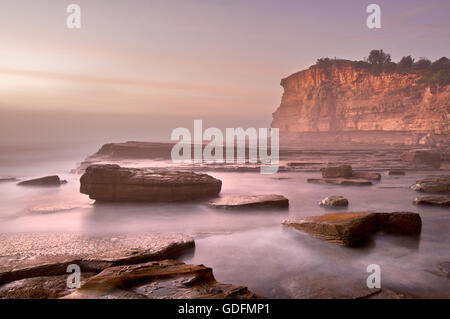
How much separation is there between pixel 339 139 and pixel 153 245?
5903 cm

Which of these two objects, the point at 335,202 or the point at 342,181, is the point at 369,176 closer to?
the point at 342,181

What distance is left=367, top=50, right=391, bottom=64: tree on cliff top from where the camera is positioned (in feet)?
212

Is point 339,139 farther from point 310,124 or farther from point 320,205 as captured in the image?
point 320,205

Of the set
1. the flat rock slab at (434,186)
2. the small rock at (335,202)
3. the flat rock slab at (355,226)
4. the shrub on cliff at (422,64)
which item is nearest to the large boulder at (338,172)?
the flat rock slab at (434,186)

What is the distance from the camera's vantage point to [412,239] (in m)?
6.99

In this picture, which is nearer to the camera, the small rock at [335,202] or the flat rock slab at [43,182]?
the small rock at [335,202]

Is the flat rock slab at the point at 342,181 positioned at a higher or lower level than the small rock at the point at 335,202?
higher


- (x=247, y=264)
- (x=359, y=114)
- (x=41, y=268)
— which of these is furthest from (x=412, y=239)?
(x=359, y=114)

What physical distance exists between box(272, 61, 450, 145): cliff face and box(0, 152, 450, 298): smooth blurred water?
39.3 m

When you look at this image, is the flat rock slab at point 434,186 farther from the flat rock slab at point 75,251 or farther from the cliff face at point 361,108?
the cliff face at point 361,108

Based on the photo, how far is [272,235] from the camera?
746cm

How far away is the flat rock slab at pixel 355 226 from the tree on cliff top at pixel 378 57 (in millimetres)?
66499

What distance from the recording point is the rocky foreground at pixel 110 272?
12.9 ft
